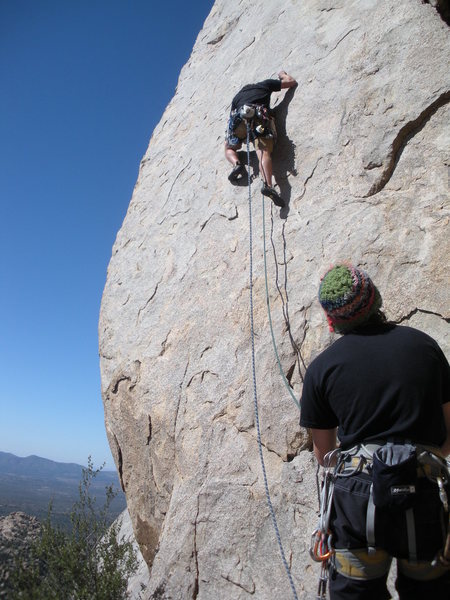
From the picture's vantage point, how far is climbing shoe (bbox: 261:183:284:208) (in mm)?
4926

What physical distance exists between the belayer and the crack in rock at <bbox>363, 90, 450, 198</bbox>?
2.34m

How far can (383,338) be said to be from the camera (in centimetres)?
221

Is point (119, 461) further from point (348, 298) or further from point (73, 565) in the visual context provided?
point (348, 298)

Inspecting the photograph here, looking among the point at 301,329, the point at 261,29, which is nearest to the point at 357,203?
the point at 301,329

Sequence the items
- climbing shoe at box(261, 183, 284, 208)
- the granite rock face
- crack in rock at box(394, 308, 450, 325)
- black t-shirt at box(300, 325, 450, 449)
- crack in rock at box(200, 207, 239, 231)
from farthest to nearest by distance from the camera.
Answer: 1. crack in rock at box(200, 207, 239, 231)
2. climbing shoe at box(261, 183, 284, 208)
3. the granite rock face
4. crack in rock at box(394, 308, 450, 325)
5. black t-shirt at box(300, 325, 450, 449)

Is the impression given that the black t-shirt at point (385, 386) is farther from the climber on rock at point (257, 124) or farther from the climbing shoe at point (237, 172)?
the climbing shoe at point (237, 172)

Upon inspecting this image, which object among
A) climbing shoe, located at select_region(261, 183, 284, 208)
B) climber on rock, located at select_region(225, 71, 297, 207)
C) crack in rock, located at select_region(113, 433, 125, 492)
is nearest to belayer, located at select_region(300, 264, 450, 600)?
climbing shoe, located at select_region(261, 183, 284, 208)

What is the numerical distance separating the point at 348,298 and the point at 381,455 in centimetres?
76

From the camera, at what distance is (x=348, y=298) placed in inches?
91.4

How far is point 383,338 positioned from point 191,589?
3.00 metres

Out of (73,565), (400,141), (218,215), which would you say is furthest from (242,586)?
(400,141)

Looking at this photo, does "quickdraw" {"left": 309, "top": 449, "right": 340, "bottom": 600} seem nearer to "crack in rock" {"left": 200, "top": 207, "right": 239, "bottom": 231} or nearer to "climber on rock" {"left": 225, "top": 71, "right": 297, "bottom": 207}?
"climber on rock" {"left": 225, "top": 71, "right": 297, "bottom": 207}

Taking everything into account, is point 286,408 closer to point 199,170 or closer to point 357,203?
point 357,203

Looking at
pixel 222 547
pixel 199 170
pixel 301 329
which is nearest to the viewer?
pixel 222 547
